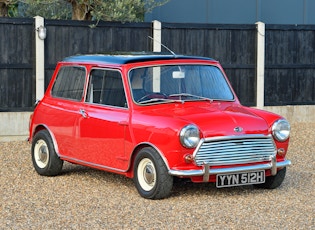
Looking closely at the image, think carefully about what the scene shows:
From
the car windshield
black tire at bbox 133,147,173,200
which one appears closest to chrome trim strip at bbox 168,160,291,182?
black tire at bbox 133,147,173,200

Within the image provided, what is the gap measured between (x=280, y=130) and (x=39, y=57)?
20.9ft

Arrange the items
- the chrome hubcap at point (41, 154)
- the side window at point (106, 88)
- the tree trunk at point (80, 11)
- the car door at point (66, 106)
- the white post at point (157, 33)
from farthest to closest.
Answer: the tree trunk at point (80, 11), the white post at point (157, 33), the chrome hubcap at point (41, 154), the car door at point (66, 106), the side window at point (106, 88)

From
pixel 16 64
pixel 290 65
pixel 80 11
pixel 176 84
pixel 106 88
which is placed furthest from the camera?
pixel 290 65

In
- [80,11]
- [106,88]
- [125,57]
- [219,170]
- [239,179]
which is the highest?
[80,11]

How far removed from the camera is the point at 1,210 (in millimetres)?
8602

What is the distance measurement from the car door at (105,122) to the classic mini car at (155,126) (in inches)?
0.5

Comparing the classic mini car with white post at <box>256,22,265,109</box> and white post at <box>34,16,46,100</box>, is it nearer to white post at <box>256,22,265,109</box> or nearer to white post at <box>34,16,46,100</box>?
white post at <box>34,16,46,100</box>

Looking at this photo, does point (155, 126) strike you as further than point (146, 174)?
No

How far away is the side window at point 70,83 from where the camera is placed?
10.6 metres

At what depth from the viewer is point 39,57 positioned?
14.9 meters

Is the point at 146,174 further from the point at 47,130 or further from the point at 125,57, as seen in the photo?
the point at 47,130

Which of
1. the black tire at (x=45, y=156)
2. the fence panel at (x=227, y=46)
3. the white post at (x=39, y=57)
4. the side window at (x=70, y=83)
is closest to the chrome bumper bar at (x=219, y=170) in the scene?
the side window at (x=70, y=83)

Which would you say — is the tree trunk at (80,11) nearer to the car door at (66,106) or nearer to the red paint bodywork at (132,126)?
the car door at (66,106)

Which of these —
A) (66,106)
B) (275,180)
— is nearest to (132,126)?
(66,106)
